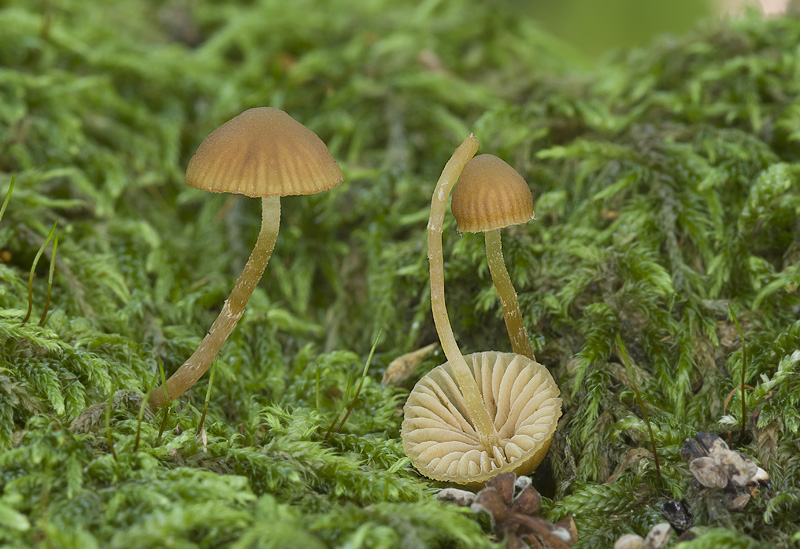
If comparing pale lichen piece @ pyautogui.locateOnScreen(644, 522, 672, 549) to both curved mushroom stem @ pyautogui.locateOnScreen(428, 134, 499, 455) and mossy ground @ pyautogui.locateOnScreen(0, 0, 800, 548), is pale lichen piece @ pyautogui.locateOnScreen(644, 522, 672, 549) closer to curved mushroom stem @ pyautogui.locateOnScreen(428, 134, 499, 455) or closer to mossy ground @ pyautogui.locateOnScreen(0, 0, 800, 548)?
mossy ground @ pyautogui.locateOnScreen(0, 0, 800, 548)

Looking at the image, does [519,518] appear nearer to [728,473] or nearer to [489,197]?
[728,473]

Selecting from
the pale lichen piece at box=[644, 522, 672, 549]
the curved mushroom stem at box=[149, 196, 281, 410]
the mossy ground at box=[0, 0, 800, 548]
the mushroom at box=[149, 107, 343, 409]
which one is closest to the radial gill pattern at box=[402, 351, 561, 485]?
the mossy ground at box=[0, 0, 800, 548]

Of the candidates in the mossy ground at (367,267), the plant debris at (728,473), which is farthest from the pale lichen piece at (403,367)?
the plant debris at (728,473)

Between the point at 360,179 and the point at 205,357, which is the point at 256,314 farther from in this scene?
the point at 360,179

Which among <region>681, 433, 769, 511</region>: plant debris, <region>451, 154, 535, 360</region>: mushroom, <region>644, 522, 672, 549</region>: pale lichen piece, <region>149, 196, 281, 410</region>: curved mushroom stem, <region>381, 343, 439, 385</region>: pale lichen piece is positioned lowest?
<region>644, 522, 672, 549</region>: pale lichen piece

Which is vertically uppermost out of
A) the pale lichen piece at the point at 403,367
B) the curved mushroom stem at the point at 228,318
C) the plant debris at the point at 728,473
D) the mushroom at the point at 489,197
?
the mushroom at the point at 489,197

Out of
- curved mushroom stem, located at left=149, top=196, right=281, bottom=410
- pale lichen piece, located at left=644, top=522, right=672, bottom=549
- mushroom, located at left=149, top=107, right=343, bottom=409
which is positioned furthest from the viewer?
curved mushroom stem, located at left=149, top=196, right=281, bottom=410

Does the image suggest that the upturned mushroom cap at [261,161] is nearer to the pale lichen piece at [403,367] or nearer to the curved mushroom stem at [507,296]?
the curved mushroom stem at [507,296]

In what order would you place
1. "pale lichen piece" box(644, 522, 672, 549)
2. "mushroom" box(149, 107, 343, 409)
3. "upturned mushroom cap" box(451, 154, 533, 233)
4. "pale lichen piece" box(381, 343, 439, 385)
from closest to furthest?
1. "pale lichen piece" box(644, 522, 672, 549)
2. "mushroom" box(149, 107, 343, 409)
3. "upturned mushroom cap" box(451, 154, 533, 233)
4. "pale lichen piece" box(381, 343, 439, 385)
